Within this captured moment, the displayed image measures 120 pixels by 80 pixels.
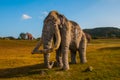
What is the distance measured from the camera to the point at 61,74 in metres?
20.6

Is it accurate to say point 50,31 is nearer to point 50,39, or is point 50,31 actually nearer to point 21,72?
point 50,39

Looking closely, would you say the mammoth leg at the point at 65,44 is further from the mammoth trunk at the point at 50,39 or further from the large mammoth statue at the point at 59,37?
the mammoth trunk at the point at 50,39

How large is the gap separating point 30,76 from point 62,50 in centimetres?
352

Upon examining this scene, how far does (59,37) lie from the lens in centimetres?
2119

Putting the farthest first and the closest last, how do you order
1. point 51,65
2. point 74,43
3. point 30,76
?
point 74,43
point 51,65
point 30,76

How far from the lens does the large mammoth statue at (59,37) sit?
20.9 meters

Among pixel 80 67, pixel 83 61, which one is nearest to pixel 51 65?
pixel 80 67

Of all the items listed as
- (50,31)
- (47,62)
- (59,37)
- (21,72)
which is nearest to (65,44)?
(59,37)

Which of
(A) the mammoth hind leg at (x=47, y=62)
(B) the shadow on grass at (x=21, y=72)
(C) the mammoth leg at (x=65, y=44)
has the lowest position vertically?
(B) the shadow on grass at (x=21, y=72)

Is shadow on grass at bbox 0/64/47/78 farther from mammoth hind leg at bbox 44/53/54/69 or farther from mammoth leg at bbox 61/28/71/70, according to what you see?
mammoth leg at bbox 61/28/71/70

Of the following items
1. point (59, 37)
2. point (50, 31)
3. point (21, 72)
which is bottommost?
point (21, 72)

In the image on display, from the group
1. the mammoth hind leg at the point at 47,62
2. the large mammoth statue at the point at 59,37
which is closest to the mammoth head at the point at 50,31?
the large mammoth statue at the point at 59,37

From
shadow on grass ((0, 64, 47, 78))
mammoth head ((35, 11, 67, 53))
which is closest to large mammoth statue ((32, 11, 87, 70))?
mammoth head ((35, 11, 67, 53))

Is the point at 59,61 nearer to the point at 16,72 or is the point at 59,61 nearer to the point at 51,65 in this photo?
the point at 51,65
